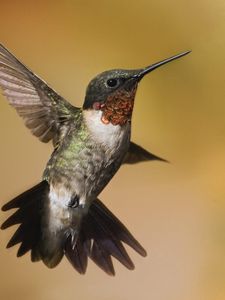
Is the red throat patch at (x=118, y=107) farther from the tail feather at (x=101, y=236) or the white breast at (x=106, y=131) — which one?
the tail feather at (x=101, y=236)

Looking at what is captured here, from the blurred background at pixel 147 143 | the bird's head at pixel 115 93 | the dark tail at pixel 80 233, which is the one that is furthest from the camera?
the blurred background at pixel 147 143

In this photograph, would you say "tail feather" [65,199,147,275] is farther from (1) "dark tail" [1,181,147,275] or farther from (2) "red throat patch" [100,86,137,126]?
(2) "red throat patch" [100,86,137,126]

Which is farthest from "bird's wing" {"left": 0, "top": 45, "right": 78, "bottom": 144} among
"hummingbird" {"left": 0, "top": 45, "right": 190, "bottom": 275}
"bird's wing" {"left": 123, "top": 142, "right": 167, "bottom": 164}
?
"bird's wing" {"left": 123, "top": 142, "right": 167, "bottom": 164}

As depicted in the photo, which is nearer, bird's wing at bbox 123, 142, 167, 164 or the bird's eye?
the bird's eye

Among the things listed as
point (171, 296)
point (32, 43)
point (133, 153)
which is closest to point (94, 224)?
point (133, 153)

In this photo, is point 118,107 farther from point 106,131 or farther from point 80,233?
point 80,233

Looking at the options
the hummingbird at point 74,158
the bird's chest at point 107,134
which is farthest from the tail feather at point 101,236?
the bird's chest at point 107,134
